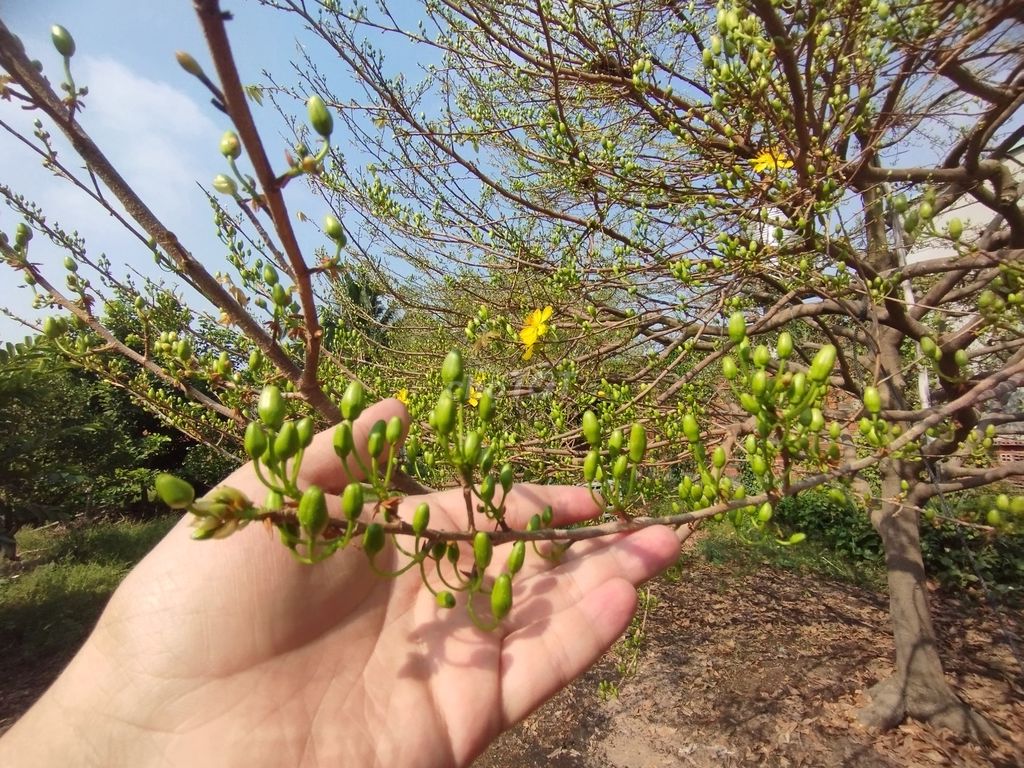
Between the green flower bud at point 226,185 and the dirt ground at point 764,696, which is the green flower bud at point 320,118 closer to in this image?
the green flower bud at point 226,185

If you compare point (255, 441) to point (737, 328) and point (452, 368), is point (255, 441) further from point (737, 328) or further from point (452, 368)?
point (737, 328)

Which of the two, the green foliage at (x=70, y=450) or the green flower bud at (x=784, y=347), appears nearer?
the green flower bud at (x=784, y=347)

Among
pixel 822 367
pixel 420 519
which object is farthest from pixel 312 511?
pixel 822 367

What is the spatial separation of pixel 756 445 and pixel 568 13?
281 cm

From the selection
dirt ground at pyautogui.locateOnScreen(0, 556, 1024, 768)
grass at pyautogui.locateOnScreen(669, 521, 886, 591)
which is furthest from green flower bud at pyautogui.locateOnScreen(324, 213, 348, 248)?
grass at pyautogui.locateOnScreen(669, 521, 886, 591)

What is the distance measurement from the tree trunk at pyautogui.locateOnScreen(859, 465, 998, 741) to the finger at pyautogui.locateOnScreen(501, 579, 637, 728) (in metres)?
3.47

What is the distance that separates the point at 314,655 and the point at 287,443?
2.95 ft

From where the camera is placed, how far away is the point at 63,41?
2.48 ft

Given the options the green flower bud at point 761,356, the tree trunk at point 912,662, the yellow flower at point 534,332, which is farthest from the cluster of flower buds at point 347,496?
the tree trunk at point 912,662

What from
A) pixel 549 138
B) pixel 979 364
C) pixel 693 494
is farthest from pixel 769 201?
pixel 979 364

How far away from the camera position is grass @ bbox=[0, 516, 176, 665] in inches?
272

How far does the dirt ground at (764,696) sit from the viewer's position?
4.12 meters

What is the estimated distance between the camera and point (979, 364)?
149 inches

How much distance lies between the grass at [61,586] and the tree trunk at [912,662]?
8.78m
